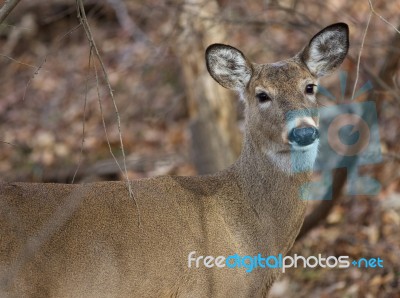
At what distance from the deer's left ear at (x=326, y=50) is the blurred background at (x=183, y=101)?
1528 mm

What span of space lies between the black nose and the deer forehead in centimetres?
48

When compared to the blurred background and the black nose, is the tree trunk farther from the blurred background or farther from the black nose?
the black nose


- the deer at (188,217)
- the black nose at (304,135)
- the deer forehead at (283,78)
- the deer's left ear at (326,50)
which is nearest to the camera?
the deer at (188,217)

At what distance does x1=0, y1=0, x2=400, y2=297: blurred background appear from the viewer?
28.0 ft

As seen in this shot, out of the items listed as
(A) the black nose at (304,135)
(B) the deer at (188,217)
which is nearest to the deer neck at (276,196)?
(B) the deer at (188,217)

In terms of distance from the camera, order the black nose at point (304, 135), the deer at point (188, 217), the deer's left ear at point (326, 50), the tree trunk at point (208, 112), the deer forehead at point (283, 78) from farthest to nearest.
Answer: the tree trunk at point (208, 112)
the deer's left ear at point (326, 50)
the deer forehead at point (283, 78)
the black nose at point (304, 135)
the deer at point (188, 217)

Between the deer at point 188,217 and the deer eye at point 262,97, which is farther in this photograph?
the deer eye at point 262,97

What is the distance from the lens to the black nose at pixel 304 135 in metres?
5.32

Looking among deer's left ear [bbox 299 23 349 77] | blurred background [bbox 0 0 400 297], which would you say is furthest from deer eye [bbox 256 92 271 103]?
blurred background [bbox 0 0 400 297]

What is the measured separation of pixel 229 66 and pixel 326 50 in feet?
2.50

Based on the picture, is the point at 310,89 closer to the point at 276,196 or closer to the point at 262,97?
the point at 262,97

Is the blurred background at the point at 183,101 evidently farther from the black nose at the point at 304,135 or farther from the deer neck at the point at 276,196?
the black nose at the point at 304,135

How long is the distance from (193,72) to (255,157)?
4.43 metres

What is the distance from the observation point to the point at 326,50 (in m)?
6.21
